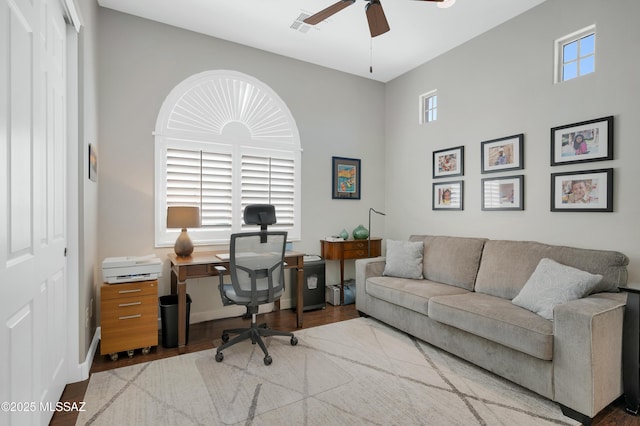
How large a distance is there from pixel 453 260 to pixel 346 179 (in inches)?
76.8

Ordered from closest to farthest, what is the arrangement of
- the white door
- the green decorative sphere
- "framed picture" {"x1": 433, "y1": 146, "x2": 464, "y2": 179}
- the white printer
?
the white door
the white printer
"framed picture" {"x1": 433, "y1": 146, "x2": 464, "y2": 179}
the green decorative sphere

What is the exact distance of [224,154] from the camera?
397 cm

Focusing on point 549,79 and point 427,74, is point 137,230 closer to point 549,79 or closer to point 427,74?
point 427,74

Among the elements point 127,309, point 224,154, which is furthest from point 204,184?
point 127,309

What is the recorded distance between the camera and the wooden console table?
2.10 metres

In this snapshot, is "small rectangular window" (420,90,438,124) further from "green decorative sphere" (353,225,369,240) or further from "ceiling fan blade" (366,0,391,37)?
"ceiling fan blade" (366,0,391,37)

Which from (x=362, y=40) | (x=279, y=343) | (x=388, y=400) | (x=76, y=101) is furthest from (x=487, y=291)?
(x=76, y=101)

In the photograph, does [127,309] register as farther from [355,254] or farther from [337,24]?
[337,24]

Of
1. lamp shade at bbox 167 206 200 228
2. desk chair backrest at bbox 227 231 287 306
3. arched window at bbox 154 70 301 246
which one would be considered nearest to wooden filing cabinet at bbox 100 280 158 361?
lamp shade at bbox 167 206 200 228

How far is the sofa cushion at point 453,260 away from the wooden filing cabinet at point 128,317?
9.57 ft

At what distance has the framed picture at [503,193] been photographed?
344 cm

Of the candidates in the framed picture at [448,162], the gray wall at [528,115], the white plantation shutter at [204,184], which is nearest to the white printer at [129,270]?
the white plantation shutter at [204,184]

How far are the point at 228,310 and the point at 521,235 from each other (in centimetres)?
341

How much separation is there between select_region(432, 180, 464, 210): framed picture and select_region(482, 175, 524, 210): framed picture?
0.32 metres
